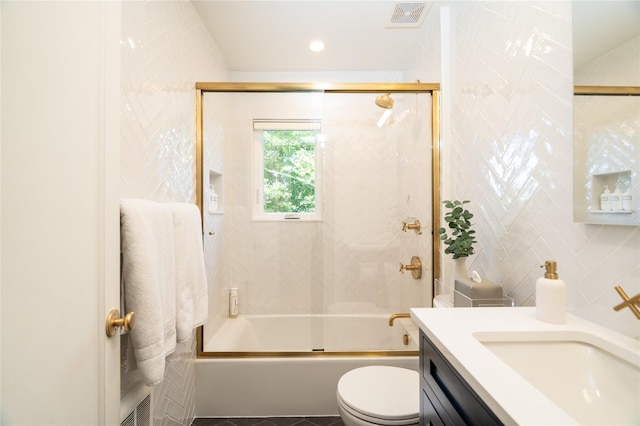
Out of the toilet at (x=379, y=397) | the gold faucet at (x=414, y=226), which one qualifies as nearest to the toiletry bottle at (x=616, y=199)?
the toilet at (x=379, y=397)

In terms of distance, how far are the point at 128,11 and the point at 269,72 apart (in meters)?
1.68

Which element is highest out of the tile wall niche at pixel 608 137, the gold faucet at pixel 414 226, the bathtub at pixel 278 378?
the tile wall niche at pixel 608 137

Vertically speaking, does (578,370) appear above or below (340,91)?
below

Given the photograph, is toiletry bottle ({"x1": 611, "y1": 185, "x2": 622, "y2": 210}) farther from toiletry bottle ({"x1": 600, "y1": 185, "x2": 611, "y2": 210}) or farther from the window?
Answer: the window

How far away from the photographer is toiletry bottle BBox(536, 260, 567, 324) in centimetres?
80

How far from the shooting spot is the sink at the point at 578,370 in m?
0.61

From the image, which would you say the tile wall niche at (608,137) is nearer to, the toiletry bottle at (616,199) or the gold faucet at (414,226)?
the toiletry bottle at (616,199)

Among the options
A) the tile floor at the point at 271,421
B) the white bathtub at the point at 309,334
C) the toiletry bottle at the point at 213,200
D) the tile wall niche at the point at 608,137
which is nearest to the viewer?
the tile wall niche at the point at 608,137

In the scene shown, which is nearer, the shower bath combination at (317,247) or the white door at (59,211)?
the white door at (59,211)

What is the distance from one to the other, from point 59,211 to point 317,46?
214 centimetres

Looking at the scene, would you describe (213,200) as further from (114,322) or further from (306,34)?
(114,322)

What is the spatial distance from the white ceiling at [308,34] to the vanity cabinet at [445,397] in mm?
1873

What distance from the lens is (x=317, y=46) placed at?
2289mm

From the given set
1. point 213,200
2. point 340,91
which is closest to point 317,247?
point 213,200
